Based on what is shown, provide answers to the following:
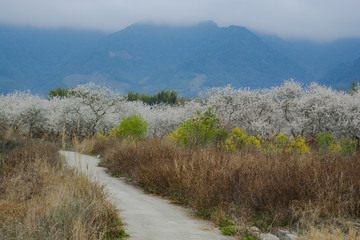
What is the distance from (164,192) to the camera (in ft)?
35.2

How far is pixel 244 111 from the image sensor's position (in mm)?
32469

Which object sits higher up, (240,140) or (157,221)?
(240,140)

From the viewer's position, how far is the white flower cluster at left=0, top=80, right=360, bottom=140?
2920 cm

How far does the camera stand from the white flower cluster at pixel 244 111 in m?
29.2

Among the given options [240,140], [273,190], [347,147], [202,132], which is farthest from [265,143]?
[273,190]

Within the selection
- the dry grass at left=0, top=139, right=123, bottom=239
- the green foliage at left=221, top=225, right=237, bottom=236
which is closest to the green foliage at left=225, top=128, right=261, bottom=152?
the dry grass at left=0, top=139, right=123, bottom=239

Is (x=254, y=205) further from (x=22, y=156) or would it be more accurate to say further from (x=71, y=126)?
(x=71, y=126)

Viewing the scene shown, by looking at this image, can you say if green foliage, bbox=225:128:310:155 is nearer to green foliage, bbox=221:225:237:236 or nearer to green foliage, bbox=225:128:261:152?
green foliage, bbox=225:128:261:152

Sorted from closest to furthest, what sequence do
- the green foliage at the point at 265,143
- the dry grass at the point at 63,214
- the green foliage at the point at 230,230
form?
Answer: the dry grass at the point at 63,214, the green foliage at the point at 230,230, the green foliage at the point at 265,143

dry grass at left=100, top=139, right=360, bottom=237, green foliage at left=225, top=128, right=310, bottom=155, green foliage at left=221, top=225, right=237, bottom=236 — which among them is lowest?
green foliage at left=221, top=225, right=237, bottom=236

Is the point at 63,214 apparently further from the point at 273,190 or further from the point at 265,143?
the point at 265,143

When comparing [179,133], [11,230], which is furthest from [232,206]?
[179,133]

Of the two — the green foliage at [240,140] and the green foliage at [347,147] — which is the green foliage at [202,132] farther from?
the green foliage at [347,147]

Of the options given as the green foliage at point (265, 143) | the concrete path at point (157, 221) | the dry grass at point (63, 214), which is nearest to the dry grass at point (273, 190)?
the concrete path at point (157, 221)
